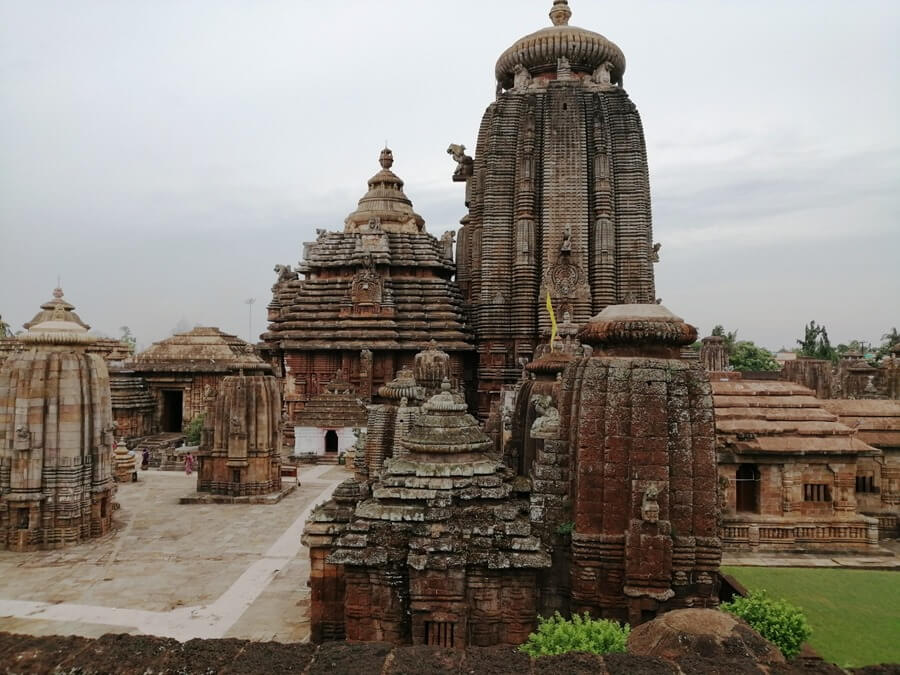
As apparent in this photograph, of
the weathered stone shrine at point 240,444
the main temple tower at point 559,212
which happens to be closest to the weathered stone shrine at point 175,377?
the weathered stone shrine at point 240,444

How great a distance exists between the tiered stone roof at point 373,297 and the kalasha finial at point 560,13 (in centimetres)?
1263

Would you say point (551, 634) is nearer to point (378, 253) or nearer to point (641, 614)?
point (641, 614)

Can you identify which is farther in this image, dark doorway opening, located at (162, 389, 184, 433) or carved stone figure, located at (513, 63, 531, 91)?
dark doorway opening, located at (162, 389, 184, 433)

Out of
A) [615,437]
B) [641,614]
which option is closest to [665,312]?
[615,437]

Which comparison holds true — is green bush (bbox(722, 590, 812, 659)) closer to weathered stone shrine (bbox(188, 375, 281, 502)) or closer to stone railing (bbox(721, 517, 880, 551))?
stone railing (bbox(721, 517, 880, 551))

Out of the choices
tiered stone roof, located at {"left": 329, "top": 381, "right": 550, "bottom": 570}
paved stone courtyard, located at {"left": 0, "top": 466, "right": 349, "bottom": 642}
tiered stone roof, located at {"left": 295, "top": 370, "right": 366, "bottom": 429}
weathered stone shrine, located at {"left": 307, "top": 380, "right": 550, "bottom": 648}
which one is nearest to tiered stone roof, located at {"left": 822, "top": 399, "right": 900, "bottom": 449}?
tiered stone roof, located at {"left": 329, "top": 381, "right": 550, "bottom": 570}

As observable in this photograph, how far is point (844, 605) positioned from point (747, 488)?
17.2 feet

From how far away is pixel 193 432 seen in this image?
31656 mm

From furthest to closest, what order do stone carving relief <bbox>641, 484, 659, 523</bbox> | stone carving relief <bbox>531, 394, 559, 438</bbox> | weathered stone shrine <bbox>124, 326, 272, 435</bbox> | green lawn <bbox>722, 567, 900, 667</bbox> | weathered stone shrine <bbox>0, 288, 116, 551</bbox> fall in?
weathered stone shrine <bbox>124, 326, 272, 435</bbox> → weathered stone shrine <bbox>0, 288, 116, 551</bbox> → stone carving relief <bbox>531, 394, 559, 438</bbox> → green lawn <bbox>722, 567, 900, 667</bbox> → stone carving relief <bbox>641, 484, 659, 523</bbox>

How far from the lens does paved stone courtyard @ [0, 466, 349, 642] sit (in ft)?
34.8

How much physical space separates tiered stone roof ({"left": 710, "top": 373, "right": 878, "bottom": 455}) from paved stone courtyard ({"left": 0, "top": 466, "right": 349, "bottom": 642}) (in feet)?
33.2

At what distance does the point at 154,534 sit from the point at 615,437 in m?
13.2

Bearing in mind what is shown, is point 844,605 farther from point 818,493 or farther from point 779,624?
point 818,493

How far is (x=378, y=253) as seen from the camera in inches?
1262
